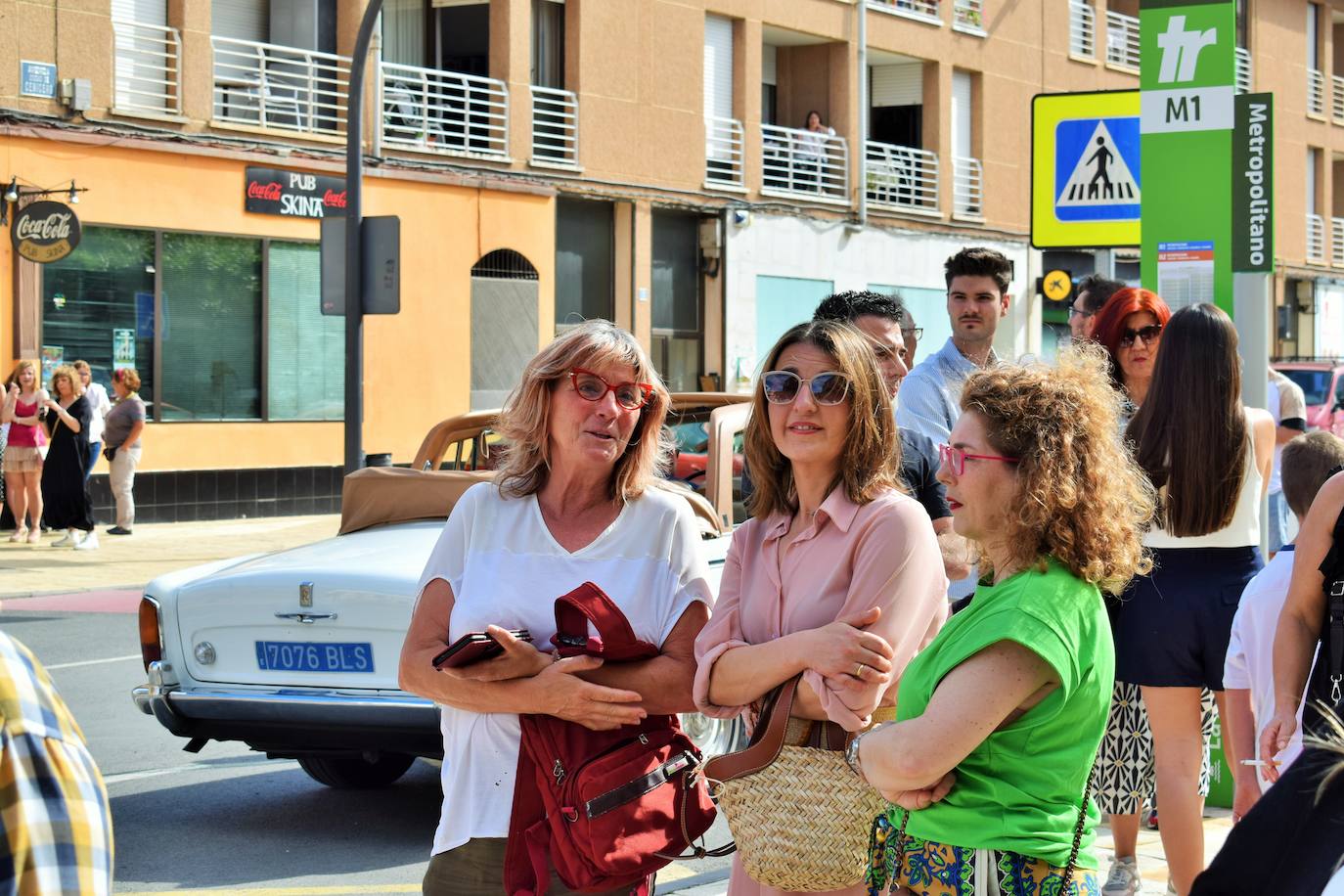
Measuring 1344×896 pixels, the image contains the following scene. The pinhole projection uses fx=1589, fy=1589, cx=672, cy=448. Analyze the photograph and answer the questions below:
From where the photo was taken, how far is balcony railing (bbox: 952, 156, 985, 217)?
30641mm

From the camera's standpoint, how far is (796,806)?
3109 millimetres

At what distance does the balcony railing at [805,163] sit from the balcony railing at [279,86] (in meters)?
7.92

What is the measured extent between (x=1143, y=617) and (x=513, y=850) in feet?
7.86

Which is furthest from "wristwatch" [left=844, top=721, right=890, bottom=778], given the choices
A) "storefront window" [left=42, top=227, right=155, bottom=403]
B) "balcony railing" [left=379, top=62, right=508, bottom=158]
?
"balcony railing" [left=379, top=62, right=508, bottom=158]

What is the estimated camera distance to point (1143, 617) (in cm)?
476

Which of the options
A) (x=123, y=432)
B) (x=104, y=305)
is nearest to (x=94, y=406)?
(x=123, y=432)

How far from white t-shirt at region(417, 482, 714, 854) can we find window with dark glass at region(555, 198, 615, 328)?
67.5ft

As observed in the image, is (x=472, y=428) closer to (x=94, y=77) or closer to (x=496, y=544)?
(x=496, y=544)

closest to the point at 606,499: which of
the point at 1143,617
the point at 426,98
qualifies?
the point at 1143,617

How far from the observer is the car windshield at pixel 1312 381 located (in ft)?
72.9

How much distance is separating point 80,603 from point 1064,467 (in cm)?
1189

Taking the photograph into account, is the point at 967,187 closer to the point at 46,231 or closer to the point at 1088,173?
the point at 46,231

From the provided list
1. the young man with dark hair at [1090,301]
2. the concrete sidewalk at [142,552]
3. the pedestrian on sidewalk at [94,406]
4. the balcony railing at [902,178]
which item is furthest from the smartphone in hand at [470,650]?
the balcony railing at [902,178]

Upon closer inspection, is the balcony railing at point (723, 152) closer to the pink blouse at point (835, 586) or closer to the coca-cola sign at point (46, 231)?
the coca-cola sign at point (46, 231)
